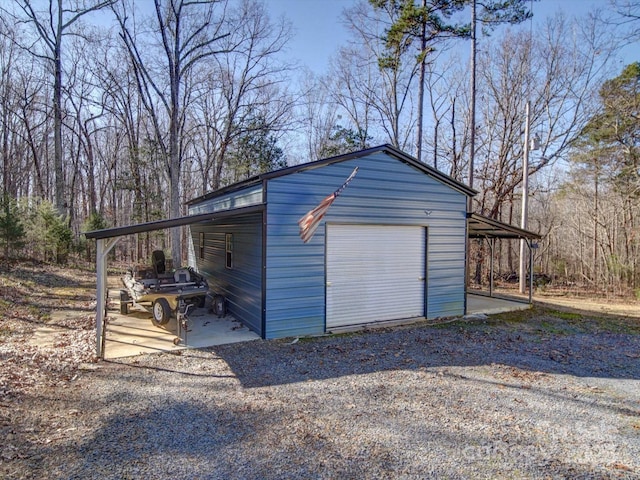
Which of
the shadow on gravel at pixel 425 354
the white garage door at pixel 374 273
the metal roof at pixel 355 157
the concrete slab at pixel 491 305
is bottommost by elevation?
the shadow on gravel at pixel 425 354

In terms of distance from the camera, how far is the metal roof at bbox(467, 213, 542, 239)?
8.55m

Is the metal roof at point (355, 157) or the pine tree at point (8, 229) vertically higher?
the metal roof at point (355, 157)

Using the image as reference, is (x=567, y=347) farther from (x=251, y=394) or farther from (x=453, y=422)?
(x=251, y=394)

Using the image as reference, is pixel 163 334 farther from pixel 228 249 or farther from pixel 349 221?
pixel 349 221

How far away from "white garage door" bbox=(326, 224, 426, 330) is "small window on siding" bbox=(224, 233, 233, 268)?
7.99ft

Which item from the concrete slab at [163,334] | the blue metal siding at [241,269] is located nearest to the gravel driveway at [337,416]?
the concrete slab at [163,334]

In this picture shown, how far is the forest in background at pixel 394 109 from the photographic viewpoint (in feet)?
45.5

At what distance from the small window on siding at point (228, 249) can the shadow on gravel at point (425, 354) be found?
102 inches

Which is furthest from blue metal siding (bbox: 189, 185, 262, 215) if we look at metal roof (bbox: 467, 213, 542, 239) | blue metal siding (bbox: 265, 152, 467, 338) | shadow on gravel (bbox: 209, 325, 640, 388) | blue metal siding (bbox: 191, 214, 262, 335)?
metal roof (bbox: 467, 213, 542, 239)

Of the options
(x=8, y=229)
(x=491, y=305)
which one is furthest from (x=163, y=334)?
(x=8, y=229)

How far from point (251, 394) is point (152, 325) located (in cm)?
387

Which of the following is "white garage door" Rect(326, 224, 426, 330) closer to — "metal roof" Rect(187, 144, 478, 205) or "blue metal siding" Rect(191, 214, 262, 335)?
"metal roof" Rect(187, 144, 478, 205)

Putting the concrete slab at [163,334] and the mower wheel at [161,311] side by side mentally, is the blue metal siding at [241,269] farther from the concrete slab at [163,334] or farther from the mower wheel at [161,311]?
the mower wheel at [161,311]

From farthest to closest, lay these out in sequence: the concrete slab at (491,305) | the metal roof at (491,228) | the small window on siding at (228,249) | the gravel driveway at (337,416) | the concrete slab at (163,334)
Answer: the concrete slab at (491,305) < the metal roof at (491,228) < the small window on siding at (228,249) < the concrete slab at (163,334) < the gravel driveway at (337,416)
